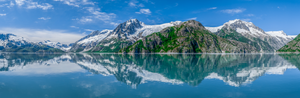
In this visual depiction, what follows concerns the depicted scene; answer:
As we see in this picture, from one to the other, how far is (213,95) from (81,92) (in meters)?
18.7

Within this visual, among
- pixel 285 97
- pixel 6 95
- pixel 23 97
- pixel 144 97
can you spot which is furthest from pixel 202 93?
pixel 6 95

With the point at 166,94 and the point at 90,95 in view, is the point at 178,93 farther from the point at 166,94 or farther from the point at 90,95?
the point at 90,95

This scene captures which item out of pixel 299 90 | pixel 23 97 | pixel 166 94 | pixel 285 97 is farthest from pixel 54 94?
pixel 299 90

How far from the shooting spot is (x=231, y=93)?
22516 mm

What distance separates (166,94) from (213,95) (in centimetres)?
631

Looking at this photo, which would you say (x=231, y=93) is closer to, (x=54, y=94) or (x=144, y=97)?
(x=144, y=97)

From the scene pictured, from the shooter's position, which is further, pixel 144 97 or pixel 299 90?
pixel 299 90

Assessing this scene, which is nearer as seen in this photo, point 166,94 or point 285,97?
point 285,97

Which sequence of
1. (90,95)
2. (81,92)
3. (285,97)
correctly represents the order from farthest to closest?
(81,92) → (90,95) → (285,97)

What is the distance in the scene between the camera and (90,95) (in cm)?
2178

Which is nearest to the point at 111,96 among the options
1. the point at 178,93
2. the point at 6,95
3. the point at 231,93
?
the point at 178,93

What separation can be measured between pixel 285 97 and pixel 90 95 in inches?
1010

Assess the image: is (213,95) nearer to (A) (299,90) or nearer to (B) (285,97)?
(B) (285,97)

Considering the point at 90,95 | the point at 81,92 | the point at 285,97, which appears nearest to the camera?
the point at 285,97
